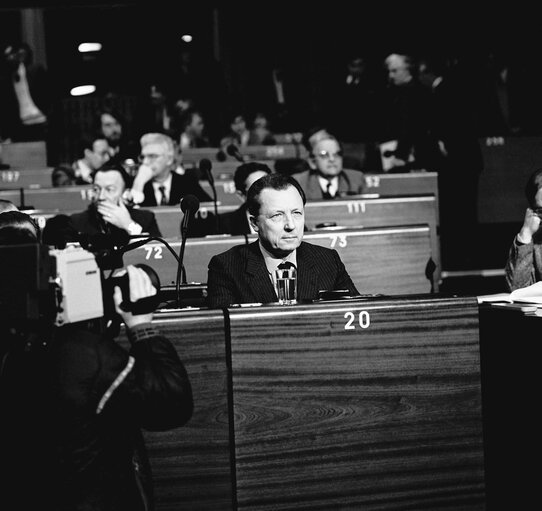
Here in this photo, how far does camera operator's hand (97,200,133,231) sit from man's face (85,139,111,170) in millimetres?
4077

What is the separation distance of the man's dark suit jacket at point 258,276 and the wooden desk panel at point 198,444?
0.83 m

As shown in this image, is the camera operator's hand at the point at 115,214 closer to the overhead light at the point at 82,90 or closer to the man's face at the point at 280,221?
the man's face at the point at 280,221

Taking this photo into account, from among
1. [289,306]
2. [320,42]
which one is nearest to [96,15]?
[320,42]

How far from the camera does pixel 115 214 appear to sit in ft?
19.0

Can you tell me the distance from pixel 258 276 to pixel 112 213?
7.16 feet

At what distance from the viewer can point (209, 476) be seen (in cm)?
293

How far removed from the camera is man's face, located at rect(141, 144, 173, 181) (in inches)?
290

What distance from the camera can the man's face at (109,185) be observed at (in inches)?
249

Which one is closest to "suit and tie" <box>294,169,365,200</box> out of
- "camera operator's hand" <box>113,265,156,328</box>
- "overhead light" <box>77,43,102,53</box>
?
"camera operator's hand" <box>113,265,156,328</box>

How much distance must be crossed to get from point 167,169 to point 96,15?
11445mm

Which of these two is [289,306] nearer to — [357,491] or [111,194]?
[357,491]

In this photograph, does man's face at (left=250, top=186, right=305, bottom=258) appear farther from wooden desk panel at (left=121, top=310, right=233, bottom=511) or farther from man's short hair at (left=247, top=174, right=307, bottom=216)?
wooden desk panel at (left=121, top=310, right=233, bottom=511)

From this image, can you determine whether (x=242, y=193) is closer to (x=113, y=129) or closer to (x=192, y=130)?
(x=113, y=129)

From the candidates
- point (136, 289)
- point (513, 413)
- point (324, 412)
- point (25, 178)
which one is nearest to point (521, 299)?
point (513, 413)
